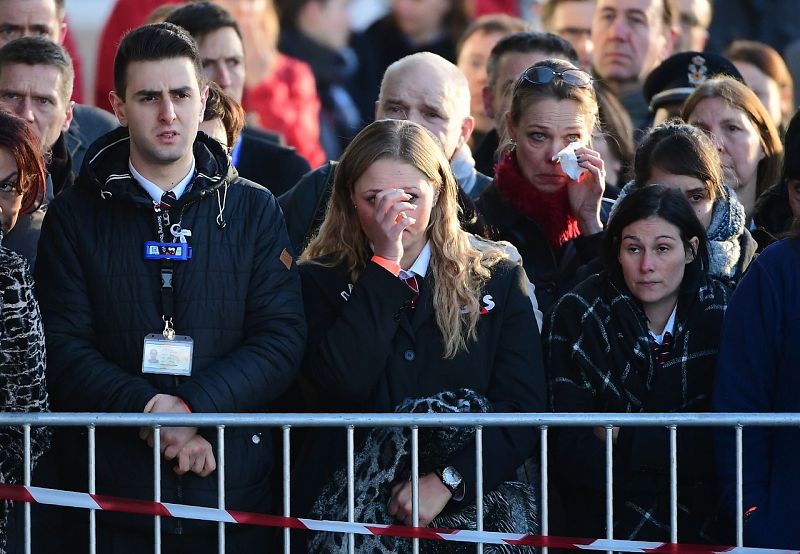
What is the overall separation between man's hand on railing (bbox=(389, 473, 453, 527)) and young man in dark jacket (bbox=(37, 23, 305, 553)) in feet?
1.54

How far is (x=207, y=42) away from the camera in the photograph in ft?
22.6

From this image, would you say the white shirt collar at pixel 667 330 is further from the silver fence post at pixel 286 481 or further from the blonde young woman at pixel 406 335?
the silver fence post at pixel 286 481

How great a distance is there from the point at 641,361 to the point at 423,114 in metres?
1.67

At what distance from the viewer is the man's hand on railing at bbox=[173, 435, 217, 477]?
15.1 ft

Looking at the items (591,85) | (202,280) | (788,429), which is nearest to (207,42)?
(591,85)

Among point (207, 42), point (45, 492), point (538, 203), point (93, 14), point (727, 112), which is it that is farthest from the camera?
point (93, 14)

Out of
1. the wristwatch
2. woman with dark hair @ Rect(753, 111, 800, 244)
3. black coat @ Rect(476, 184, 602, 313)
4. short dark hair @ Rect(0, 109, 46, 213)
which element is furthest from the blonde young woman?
woman with dark hair @ Rect(753, 111, 800, 244)

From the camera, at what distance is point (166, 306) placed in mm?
4719

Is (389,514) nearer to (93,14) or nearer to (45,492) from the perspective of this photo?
(45,492)

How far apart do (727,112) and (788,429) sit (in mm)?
1846

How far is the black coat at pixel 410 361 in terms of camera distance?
4.70 metres

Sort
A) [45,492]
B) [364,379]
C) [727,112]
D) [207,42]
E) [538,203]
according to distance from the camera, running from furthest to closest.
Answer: [207,42], [727,112], [538,203], [364,379], [45,492]

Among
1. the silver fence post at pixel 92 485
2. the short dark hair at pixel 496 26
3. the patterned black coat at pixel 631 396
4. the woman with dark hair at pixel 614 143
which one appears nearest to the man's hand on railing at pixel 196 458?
the silver fence post at pixel 92 485

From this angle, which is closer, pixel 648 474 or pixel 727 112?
pixel 648 474
